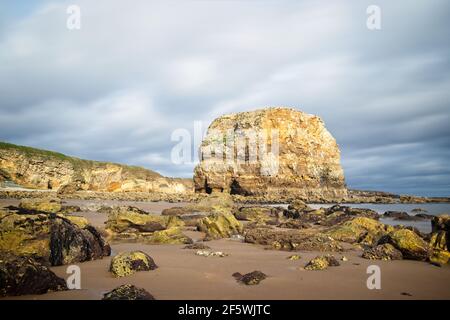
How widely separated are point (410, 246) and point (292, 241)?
9.57 feet

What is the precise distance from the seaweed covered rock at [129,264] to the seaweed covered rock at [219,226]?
534cm

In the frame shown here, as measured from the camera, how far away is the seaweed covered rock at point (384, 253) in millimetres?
7207

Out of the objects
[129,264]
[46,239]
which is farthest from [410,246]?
[46,239]

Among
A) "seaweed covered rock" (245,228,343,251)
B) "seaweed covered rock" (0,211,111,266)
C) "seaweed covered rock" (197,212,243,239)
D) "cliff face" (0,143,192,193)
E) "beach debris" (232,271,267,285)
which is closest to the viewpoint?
"beach debris" (232,271,267,285)

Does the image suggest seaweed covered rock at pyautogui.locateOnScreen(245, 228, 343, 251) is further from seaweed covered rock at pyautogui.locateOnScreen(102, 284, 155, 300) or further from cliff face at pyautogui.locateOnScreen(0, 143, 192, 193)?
cliff face at pyautogui.locateOnScreen(0, 143, 192, 193)

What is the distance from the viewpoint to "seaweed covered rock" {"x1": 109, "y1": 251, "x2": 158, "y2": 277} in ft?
17.8

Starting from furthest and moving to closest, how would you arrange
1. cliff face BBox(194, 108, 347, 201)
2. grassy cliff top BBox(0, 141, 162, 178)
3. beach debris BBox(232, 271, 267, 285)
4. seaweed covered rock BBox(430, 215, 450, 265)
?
cliff face BBox(194, 108, 347, 201), grassy cliff top BBox(0, 141, 162, 178), seaweed covered rock BBox(430, 215, 450, 265), beach debris BBox(232, 271, 267, 285)

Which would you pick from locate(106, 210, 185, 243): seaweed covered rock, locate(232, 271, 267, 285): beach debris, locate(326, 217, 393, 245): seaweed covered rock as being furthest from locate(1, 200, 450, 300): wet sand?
locate(326, 217, 393, 245): seaweed covered rock

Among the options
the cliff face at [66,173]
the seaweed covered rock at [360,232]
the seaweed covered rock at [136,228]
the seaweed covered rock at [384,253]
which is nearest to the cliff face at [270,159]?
the cliff face at [66,173]

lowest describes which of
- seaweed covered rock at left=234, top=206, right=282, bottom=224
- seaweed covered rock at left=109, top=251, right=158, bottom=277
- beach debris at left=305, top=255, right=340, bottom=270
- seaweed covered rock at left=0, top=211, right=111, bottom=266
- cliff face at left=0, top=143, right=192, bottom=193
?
seaweed covered rock at left=234, top=206, right=282, bottom=224

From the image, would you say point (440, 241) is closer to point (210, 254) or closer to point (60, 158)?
point (210, 254)

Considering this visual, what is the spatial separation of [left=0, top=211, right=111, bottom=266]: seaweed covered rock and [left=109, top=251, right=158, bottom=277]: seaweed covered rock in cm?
135
